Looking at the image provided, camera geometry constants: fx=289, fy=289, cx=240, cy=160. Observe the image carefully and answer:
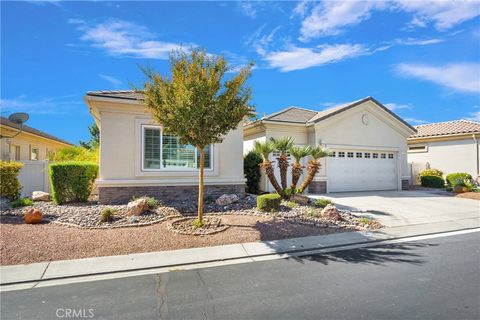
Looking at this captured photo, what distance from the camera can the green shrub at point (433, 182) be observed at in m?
19.6

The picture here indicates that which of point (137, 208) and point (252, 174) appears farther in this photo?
point (252, 174)

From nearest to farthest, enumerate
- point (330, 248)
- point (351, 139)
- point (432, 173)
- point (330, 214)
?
1. point (330, 248)
2. point (330, 214)
3. point (351, 139)
4. point (432, 173)

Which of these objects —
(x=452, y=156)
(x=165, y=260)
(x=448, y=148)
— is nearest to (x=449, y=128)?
(x=448, y=148)

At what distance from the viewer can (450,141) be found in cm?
2108

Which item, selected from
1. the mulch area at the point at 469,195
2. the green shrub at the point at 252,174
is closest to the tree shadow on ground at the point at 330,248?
the green shrub at the point at 252,174

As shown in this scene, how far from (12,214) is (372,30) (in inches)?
587

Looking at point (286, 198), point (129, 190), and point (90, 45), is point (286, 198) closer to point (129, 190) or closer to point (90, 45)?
point (129, 190)

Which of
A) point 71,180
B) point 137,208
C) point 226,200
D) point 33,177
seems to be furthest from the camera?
point 33,177

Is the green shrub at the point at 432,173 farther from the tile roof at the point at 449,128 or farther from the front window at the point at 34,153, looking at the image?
the front window at the point at 34,153

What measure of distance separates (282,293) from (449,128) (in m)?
23.8

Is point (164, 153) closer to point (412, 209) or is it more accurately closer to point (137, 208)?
point (137, 208)

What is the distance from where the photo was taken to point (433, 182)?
64.7 feet

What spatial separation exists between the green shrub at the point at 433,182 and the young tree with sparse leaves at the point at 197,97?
17.5 meters

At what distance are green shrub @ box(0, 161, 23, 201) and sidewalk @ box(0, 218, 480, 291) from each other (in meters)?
6.90
